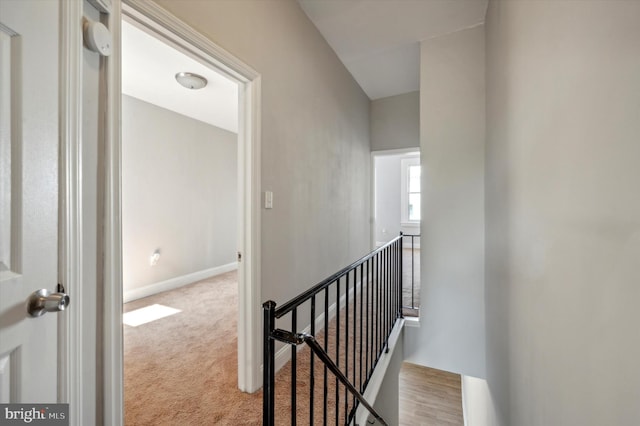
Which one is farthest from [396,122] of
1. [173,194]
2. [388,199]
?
[388,199]

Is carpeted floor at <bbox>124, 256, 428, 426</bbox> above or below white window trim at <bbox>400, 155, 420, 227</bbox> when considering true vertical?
below

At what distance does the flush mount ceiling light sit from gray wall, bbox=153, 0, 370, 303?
1281 mm

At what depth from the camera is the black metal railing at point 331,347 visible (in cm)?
94

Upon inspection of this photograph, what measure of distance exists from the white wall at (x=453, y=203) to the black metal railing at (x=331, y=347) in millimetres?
438

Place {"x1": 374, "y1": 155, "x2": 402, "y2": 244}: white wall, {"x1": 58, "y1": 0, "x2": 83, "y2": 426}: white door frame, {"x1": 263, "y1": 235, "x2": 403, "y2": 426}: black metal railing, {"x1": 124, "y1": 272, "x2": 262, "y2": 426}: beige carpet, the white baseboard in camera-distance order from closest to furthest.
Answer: {"x1": 58, "y1": 0, "x2": 83, "y2": 426}: white door frame
{"x1": 263, "y1": 235, "x2": 403, "y2": 426}: black metal railing
{"x1": 124, "y1": 272, "x2": 262, "y2": 426}: beige carpet
the white baseboard
{"x1": 374, "y1": 155, "x2": 402, "y2": 244}: white wall

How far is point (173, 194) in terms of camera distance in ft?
12.9

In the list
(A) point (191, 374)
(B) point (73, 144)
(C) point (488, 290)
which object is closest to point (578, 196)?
(B) point (73, 144)

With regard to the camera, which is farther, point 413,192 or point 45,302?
point 413,192

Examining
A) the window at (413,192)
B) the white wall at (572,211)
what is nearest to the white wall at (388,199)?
the window at (413,192)

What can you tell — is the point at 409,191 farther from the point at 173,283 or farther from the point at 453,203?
the point at 173,283

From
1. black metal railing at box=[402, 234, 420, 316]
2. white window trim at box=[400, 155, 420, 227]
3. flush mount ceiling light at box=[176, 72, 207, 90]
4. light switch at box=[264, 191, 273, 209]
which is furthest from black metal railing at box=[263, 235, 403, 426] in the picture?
white window trim at box=[400, 155, 420, 227]

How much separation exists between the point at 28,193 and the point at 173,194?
3.49 meters

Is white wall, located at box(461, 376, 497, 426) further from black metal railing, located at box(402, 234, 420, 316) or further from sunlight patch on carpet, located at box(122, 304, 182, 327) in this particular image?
sunlight patch on carpet, located at box(122, 304, 182, 327)

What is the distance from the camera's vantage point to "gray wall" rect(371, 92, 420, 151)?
3.98 meters
